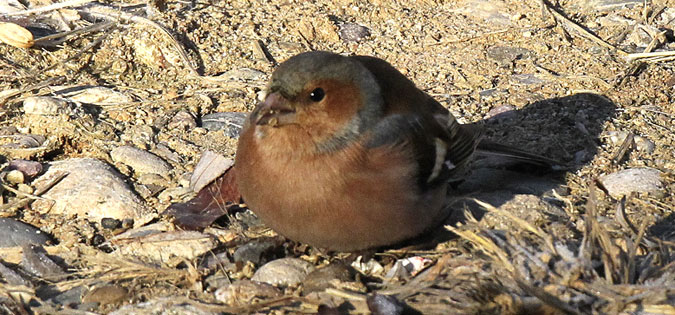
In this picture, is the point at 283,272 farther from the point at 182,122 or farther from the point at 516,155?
the point at 516,155

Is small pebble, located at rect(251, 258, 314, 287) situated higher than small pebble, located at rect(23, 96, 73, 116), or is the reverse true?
small pebble, located at rect(23, 96, 73, 116)

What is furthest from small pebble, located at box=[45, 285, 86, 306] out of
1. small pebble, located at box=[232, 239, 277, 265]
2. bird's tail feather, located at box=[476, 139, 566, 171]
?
bird's tail feather, located at box=[476, 139, 566, 171]

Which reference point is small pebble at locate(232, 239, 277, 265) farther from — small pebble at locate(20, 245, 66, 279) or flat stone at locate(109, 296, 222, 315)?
small pebble at locate(20, 245, 66, 279)

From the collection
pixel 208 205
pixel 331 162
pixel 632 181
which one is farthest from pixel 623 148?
pixel 208 205

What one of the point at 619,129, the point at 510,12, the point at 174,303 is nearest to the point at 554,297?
the point at 174,303

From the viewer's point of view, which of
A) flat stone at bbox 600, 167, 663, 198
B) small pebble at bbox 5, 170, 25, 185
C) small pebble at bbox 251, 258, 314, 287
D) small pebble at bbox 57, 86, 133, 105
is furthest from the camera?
small pebble at bbox 57, 86, 133, 105

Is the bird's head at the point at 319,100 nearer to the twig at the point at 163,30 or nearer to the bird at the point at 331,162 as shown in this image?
the bird at the point at 331,162
